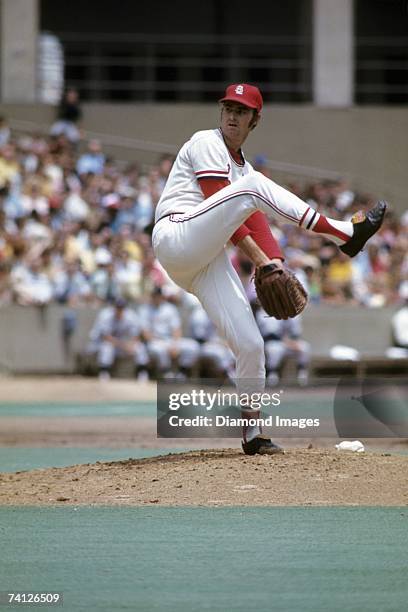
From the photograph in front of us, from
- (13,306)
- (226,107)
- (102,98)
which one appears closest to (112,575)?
(226,107)

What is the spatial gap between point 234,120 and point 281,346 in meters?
10.1

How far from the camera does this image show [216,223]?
692 cm

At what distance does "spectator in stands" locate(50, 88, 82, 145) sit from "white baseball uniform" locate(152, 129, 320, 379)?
1545cm

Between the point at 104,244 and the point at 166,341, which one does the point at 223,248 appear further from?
the point at 104,244

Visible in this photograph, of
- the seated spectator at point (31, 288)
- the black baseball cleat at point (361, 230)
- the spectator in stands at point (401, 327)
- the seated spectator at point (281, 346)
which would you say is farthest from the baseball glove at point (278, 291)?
the spectator in stands at point (401, 327)

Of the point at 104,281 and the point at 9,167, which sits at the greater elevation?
the point at 9,167

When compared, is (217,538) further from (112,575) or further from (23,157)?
(23,157)

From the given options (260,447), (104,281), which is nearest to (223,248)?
(260,447)

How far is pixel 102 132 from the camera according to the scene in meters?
24.2

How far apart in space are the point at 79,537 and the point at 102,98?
23621 mm

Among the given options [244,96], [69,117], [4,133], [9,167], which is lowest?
[9,167]

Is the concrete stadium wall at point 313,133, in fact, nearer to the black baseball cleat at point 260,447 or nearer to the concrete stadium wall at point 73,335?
the concrete stadium wall at point 73,335

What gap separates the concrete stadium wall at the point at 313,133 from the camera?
2470cm

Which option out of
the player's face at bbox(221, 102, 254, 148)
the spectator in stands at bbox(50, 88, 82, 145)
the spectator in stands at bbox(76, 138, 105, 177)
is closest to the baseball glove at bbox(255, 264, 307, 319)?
the player's face at bbox(221, 102, 254, 148)
